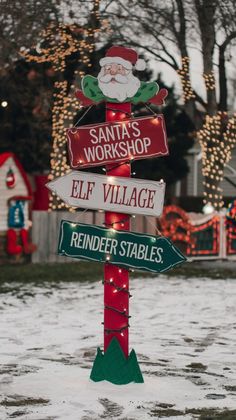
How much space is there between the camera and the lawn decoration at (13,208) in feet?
68.9

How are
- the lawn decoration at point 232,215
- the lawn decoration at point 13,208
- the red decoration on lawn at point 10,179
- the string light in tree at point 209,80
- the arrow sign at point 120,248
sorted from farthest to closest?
the string light in tree at point 209,80 → the lawn decoration at point 232,215 → the red decoration on lawn at point 10,179 → the lawn decoration at point 13,208 → the arrow sign at point 120,248

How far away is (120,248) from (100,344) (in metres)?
2.55

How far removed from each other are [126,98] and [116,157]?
0.55 m

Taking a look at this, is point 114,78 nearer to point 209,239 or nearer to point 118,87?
point 118,87

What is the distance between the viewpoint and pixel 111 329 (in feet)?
26.1

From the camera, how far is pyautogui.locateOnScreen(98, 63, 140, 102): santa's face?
26.1 feet

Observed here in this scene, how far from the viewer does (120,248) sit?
7.86 meters

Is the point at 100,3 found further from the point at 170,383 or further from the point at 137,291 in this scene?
the point at 170,383

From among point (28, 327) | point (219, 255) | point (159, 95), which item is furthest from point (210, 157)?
point (159, 95)

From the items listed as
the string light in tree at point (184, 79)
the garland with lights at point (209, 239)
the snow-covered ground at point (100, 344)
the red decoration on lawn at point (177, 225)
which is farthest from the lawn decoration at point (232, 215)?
the snow-covered ground at point (100, 344)

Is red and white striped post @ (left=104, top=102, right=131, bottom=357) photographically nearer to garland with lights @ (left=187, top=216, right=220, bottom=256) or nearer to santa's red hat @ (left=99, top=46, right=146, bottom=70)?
santa's red hat @ (left=99, top=46, right=146, bottom=70)

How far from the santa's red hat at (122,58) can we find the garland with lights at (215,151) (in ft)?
49.8

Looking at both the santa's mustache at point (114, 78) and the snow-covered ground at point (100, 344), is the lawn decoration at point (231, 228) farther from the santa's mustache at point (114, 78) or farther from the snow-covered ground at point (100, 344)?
the santa's mustache at point (114, 78)

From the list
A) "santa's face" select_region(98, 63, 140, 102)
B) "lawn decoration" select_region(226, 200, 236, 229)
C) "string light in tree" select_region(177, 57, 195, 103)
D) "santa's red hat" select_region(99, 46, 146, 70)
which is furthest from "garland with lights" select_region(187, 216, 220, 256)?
"santa's face" select_region(98, 63, 140, 102)
